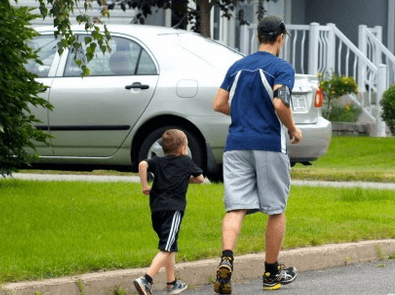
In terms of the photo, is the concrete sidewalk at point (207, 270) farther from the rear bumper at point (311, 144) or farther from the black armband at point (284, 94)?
the rear bumper at point (311, 144)

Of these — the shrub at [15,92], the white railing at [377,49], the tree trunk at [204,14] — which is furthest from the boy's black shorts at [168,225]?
the white railing at [377,49]

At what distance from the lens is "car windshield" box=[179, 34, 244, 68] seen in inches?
438

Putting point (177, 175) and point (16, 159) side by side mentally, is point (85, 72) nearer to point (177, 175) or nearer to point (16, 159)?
point (16, 159)

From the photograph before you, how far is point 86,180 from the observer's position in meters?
11.4

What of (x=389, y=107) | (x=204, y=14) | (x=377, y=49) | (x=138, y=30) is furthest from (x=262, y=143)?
(x=377, y=49)

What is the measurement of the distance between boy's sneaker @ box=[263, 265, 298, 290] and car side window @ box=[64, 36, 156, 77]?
15.3ft

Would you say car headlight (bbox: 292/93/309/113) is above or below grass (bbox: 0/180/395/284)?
above

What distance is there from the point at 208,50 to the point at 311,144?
146cm

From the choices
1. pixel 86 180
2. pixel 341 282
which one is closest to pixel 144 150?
pixel 86 180

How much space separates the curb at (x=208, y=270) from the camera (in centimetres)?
611

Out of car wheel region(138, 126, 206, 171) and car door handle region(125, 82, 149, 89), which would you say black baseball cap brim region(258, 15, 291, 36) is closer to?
car wheel region(138, 126, 206, 171)

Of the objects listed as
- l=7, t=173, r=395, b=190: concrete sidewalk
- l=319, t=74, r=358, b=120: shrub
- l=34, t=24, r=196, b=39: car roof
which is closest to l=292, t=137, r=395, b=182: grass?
l=7, t=173, r=395, b=190: concrete sidewalk

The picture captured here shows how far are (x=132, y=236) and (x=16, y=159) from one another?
3.06 meters

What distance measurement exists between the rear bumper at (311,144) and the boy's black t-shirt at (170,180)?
14.8 feet
